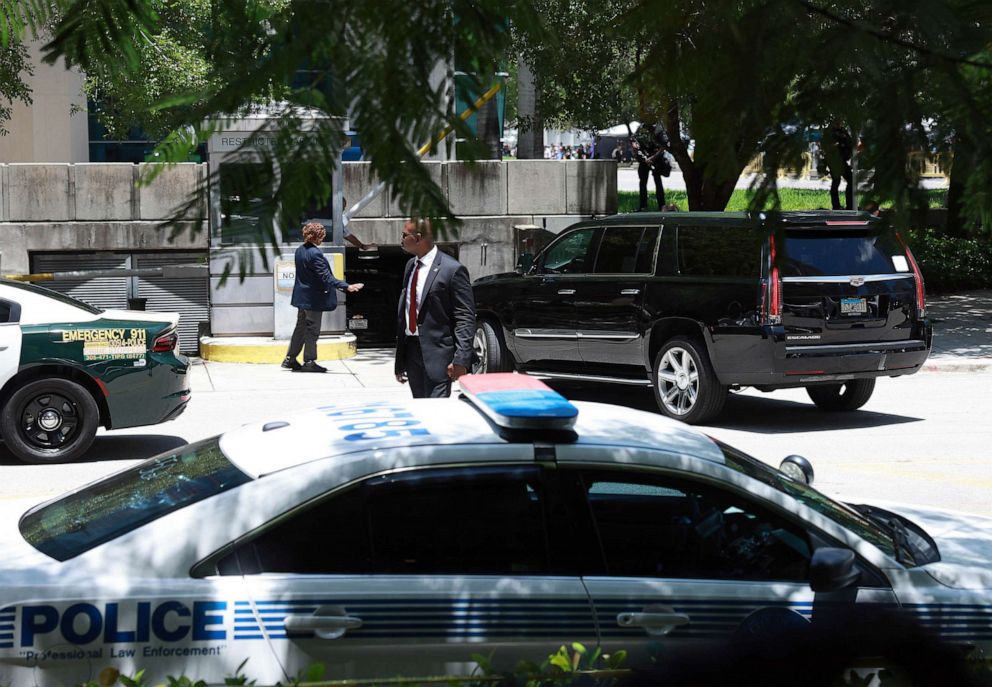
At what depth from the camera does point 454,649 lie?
13.4 feet

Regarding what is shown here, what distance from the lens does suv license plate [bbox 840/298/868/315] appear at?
11.4 meters

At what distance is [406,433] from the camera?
4.59 metres

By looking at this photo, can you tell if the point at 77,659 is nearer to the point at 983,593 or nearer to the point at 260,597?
the point at 260,597

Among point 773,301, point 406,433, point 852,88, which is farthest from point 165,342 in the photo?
point 852,88

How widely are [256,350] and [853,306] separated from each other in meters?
7.90

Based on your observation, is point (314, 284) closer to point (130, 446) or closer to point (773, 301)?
point (130, 446)

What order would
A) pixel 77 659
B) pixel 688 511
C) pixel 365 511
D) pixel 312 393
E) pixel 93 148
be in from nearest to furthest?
1. pixel 77 659
2. pixel 365 511
3. pixel 688 511
4. pixel 312 393
5. pixel 93 148

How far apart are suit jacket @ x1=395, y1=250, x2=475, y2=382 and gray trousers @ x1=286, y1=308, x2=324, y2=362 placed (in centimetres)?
674

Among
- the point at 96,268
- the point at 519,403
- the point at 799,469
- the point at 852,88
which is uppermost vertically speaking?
the point at 852,88

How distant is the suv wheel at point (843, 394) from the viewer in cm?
1271

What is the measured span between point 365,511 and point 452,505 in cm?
29

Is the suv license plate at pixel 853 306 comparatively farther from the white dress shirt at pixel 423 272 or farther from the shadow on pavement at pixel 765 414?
the white dress shirt at pixel 423 272

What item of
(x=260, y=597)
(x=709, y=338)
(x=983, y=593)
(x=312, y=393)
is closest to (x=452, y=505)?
(x=260, y=597)

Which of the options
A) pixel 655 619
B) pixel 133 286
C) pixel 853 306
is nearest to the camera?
pixel 655 619
